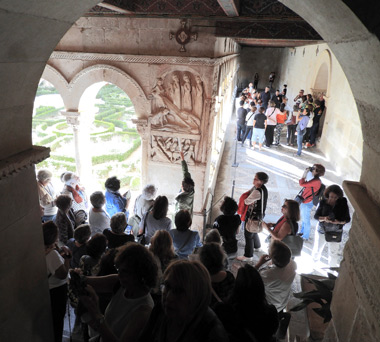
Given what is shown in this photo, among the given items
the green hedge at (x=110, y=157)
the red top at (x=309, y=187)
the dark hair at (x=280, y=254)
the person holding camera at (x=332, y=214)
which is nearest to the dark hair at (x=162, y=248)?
the dark hair at (x=280, y=254)

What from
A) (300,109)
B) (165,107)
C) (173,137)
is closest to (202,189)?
(173,137)

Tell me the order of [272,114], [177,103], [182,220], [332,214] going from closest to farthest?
1. [182,220]
2. [332,214]
3. [177,103]
4. [272,114]

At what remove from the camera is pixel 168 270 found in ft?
5.03

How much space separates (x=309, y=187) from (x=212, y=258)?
3.38 meters

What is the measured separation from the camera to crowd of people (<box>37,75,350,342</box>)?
1479mm

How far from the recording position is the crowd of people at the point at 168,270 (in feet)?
4.85

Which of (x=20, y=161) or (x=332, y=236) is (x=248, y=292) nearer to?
(x=20, y=161)

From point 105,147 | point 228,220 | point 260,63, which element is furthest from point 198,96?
point 260,63

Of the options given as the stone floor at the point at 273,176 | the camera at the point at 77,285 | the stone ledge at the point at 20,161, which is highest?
the stone ledge at the point at 20,161

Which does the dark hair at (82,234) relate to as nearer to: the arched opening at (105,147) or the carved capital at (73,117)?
the arched opening at (105,147)

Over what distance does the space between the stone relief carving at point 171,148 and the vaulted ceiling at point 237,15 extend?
1.93 metres

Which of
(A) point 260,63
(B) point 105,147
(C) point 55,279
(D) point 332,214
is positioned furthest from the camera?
(A) point 260,63

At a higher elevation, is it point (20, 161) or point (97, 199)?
point (20, 161)

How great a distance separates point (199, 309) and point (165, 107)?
4.49m
